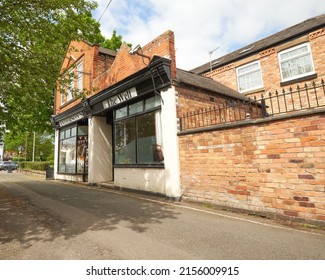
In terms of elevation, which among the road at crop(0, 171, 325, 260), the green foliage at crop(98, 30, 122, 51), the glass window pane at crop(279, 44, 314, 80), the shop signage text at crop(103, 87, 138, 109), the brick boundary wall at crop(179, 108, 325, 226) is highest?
the green foliage at crop(98, 30, 122, 51)

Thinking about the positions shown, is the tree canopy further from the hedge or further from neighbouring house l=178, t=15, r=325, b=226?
the hedge

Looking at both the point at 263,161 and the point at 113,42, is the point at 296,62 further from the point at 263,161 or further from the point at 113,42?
the point at 113,42

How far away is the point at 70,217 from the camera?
543 centimetres

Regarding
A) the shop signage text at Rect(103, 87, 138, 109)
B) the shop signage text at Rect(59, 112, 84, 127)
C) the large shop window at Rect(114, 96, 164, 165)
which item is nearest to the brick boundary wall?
the large shop window at Rect(114, 96, 164, 165)

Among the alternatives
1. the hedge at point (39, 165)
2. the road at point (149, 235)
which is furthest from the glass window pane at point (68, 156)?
the hedge at point (39, 165)

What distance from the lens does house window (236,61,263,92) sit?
14.3 meters

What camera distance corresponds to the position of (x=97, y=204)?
22.7ft

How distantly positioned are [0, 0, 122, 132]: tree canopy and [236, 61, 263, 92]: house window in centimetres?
1084

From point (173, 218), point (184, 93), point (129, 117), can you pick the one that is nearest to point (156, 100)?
point (184, 93)

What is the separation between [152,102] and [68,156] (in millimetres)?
9018

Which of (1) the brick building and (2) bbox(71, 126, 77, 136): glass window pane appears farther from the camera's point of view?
(2) bbox(71, 126, 77, 136): glass window pane

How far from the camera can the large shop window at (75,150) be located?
13.4 meters

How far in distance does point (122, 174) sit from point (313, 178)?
718 cm

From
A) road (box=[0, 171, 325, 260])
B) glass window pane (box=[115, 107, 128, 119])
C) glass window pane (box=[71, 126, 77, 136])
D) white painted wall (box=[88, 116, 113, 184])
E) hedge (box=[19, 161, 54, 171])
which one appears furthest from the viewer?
hedge (box=[19, 161, 54, 171])
